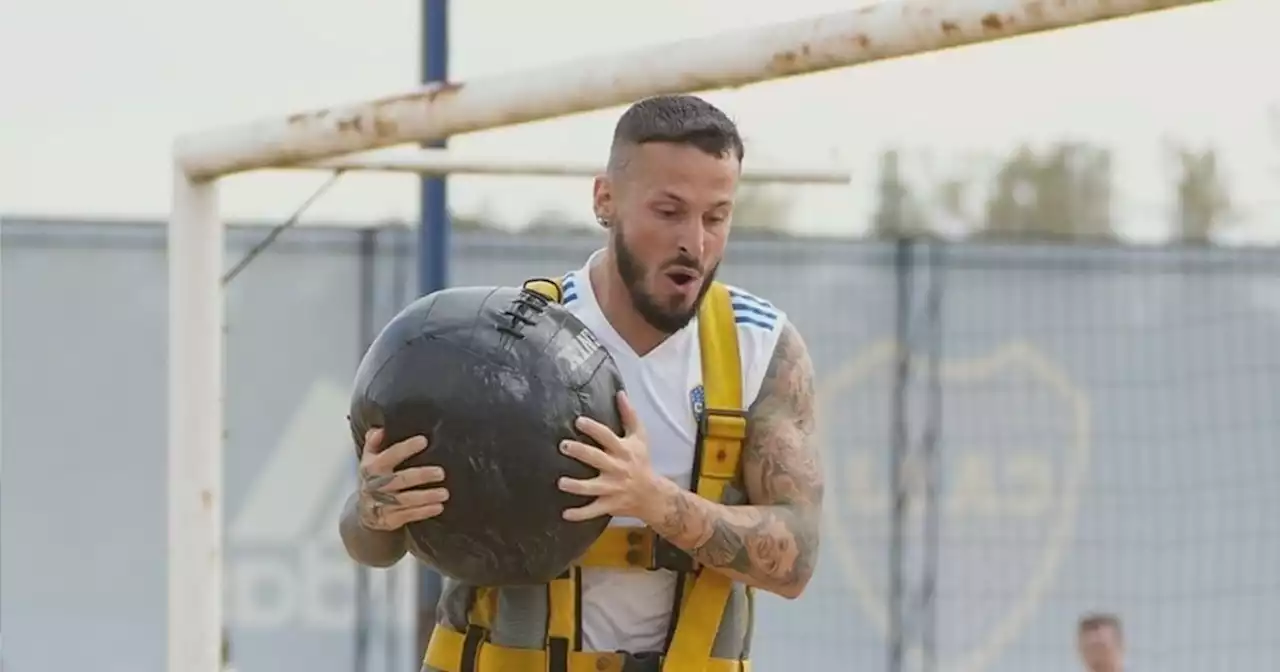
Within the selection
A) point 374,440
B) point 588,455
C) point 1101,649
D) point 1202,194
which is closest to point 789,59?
point 588,455

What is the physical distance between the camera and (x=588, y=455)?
4094 mm

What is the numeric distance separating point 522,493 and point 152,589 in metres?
8.48

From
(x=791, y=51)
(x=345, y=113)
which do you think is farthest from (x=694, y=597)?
(x=345, y=113)

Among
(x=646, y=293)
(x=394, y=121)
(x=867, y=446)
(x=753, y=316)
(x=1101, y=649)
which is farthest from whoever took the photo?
(x=867, y=446)

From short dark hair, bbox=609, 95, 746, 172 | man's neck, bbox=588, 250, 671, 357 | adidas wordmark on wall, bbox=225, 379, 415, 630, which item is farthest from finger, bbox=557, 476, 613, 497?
adidas wordmark on wall, bbox=225, 379, 415, 630

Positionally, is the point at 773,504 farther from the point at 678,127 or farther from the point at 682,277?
the point at 678,127

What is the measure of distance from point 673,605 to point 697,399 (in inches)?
15.5

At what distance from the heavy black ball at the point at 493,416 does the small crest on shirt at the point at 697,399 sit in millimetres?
300

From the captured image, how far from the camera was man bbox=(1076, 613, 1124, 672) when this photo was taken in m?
11.5

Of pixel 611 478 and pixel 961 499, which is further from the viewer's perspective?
pixel 961 499

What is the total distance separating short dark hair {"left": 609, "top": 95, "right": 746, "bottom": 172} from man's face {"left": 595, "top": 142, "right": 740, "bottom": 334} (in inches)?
0.7

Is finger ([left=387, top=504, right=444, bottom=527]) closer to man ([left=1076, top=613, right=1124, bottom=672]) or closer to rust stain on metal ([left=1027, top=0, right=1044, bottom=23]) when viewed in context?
rust stain on metal ([left=1027, top=0, right=1044, bottom=23])

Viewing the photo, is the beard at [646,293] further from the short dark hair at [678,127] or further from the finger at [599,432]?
the finger at [599,432]

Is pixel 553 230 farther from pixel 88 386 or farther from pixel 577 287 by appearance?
pixel 577 287
